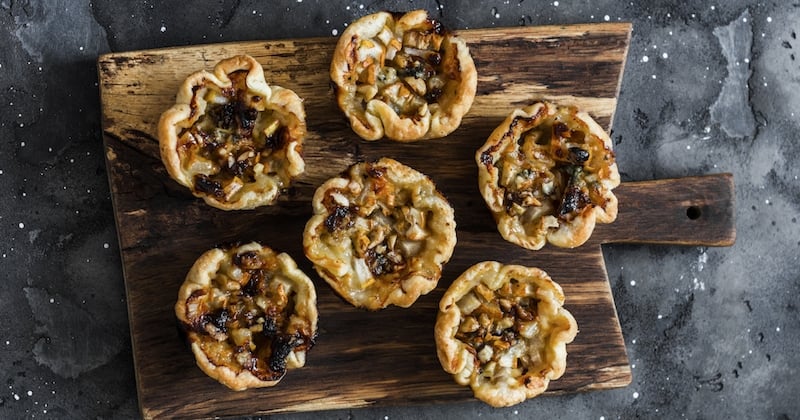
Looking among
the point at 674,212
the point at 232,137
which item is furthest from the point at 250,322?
the point at 674,212

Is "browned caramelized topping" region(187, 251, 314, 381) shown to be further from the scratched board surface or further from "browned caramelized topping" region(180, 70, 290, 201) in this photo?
"browned caramelized topping" region(180, 70, 290, 201)

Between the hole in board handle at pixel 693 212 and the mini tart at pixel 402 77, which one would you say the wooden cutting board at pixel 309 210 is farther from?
the mini tart at pixel 402 77

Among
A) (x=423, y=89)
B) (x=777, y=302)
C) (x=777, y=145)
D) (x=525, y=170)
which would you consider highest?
(x=423, y=89)

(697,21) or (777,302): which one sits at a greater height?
(697,21)

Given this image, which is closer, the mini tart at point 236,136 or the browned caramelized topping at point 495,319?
the mini tart at point 236,136

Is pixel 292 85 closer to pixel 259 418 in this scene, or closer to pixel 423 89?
pixel 423 89

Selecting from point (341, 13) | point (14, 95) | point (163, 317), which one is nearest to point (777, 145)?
point (341, 13)

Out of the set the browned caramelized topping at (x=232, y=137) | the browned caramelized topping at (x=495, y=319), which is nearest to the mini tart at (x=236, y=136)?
the browned caramelized topping at (x=232, y=137)
